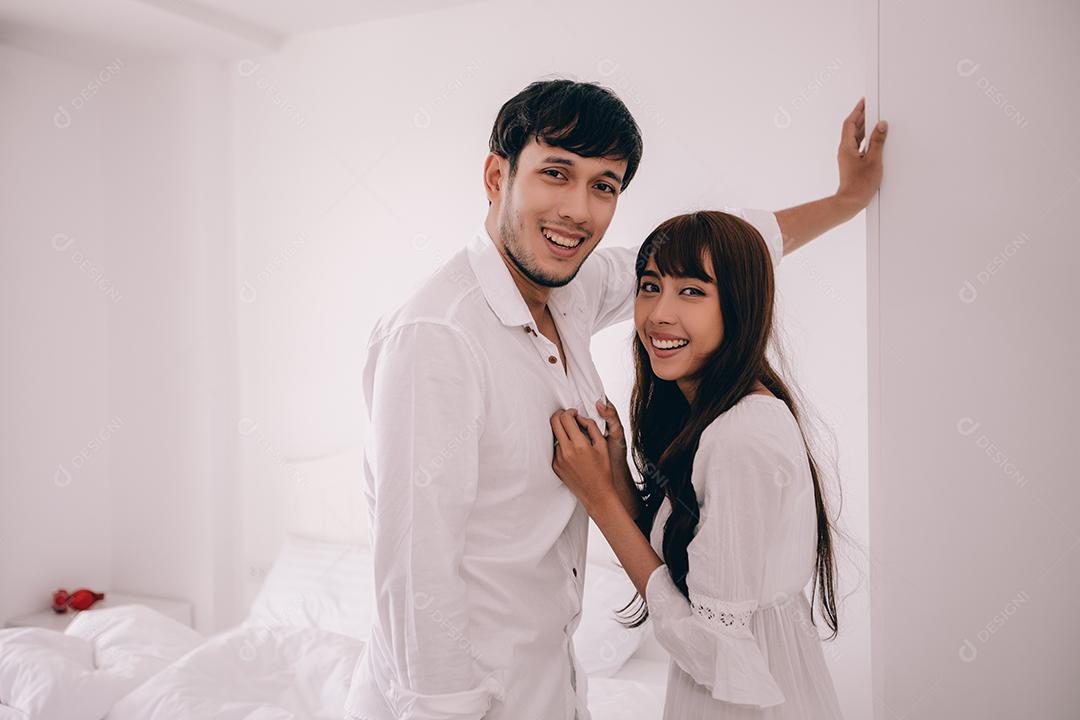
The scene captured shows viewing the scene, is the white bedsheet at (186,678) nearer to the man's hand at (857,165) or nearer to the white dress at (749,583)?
the white dress at (749,583)

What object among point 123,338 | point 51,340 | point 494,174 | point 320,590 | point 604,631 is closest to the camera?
point 494,174

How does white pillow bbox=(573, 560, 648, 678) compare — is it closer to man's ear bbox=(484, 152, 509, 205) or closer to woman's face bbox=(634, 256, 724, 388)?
woman's face bbox=(634, 256, 724, 388)

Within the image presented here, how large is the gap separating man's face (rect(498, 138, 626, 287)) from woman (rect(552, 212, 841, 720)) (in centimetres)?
11

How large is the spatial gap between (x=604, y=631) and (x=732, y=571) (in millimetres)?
1248

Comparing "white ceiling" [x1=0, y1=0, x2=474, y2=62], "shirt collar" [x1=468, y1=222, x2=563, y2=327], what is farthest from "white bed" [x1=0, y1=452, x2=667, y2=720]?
"white ceiling" [x1=0, y1=0, x2=474, y2=62]

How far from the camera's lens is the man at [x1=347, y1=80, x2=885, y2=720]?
3.78 ft

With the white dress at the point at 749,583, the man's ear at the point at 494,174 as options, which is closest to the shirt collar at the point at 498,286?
the man's ear at the point at 494,174

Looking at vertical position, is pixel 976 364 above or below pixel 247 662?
above

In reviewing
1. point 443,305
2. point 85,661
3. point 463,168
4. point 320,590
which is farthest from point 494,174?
point 320,590

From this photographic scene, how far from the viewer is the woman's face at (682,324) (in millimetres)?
1311

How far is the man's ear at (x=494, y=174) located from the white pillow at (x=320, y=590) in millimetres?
1541

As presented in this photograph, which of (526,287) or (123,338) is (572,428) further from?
(123,338)

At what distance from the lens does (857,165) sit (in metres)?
1.45

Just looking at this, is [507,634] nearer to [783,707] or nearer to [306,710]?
[783,707]
